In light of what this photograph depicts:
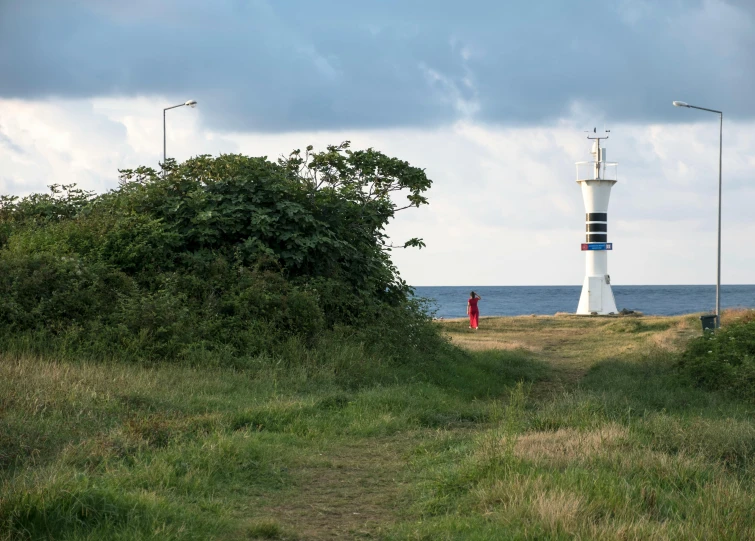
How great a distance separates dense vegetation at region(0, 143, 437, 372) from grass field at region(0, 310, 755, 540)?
155 centimetres

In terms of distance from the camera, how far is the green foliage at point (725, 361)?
1420 centimetres

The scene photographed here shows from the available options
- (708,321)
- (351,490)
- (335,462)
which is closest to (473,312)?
(708,321)

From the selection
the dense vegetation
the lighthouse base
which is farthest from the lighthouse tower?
the dense vegetation

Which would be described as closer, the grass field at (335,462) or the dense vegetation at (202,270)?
the grass field at (335,462)

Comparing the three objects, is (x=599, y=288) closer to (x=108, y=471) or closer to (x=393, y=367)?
(x=393, y=367)

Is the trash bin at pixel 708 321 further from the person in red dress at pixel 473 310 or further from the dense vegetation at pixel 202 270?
the dense vegetation at pixel 202 270

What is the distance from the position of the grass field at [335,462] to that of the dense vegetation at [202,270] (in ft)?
5.09

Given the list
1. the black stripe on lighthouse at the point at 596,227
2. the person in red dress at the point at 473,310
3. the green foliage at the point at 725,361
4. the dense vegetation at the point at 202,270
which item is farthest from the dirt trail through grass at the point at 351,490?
the black stripe on lighthouse at the point at 596,227

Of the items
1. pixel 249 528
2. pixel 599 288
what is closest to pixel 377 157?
pixel 249 528

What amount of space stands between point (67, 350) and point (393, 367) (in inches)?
228

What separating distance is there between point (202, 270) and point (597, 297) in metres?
33.2

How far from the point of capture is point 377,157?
25016mm

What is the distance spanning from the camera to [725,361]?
15.2 metres

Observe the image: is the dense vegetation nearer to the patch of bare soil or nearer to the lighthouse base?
the patch of bare soil
